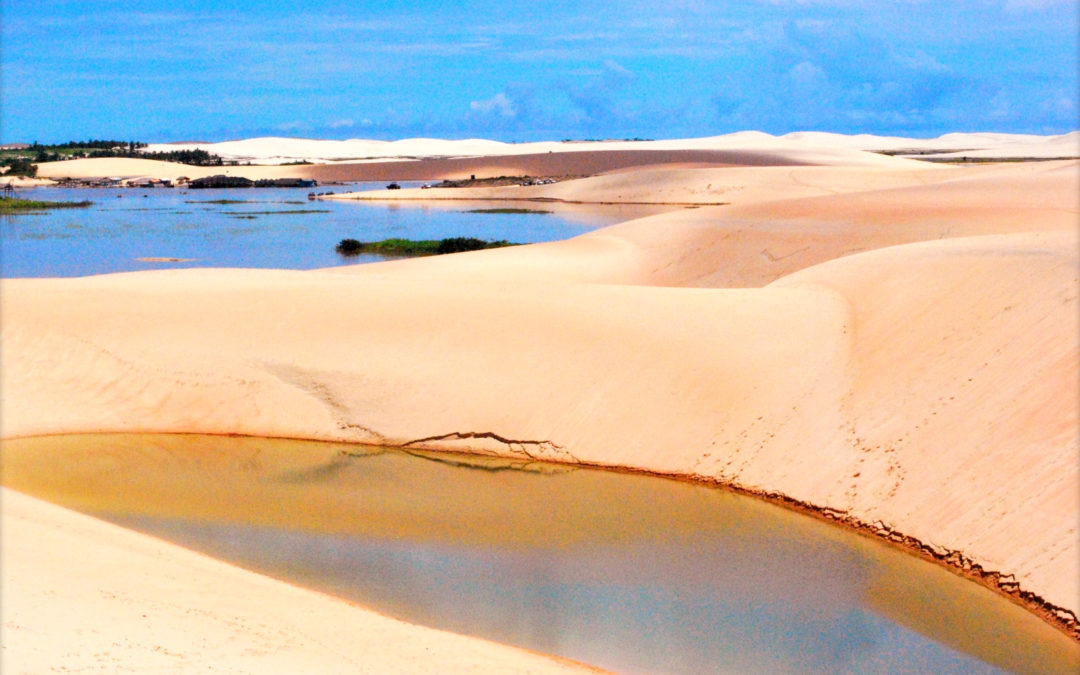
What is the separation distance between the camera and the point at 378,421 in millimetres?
11969

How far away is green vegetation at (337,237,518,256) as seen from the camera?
2764cm

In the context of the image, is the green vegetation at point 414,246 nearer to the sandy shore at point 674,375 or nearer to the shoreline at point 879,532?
the sandy shore at point 674,375

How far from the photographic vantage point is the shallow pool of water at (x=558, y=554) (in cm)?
717

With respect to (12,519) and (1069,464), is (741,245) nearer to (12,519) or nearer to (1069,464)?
(1069,464)

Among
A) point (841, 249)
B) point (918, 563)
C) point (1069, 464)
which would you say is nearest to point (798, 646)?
point (918, 563)

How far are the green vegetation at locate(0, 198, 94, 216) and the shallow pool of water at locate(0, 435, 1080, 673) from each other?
32753 millimetres

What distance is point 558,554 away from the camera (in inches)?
347

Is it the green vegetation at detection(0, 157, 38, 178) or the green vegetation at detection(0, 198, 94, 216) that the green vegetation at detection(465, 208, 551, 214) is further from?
the green vegetation at detection(0, 157, 38, 178)

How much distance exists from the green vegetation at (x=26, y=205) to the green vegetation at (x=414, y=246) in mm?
17670

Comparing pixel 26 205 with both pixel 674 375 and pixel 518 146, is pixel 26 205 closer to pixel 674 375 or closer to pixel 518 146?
pixel 674 375

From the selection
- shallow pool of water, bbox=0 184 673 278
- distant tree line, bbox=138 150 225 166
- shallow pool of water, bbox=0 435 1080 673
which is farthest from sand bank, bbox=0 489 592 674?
distant tree line, bbox=138 150 225 166

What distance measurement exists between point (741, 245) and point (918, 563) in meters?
14.9

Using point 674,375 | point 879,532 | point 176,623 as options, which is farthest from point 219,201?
point 176,623

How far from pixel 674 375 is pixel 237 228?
26030mm
